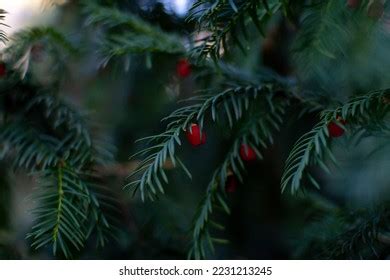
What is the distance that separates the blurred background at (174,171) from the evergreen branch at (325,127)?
71 mm

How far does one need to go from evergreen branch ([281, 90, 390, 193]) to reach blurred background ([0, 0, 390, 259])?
7 centimetres

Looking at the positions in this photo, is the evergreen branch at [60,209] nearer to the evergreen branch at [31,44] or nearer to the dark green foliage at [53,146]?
the dark green foliage at [53,146]

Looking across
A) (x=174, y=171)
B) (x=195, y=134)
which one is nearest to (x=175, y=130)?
(x=195, y=134)

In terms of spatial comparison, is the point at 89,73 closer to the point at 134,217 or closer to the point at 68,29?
the point at 68,29

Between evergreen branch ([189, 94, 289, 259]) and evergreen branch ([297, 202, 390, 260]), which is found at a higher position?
evergreen branch ([189, 94, 289, 259])

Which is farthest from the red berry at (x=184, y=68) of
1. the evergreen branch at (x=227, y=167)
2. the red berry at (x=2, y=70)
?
the red berry at (x=2, y=70)

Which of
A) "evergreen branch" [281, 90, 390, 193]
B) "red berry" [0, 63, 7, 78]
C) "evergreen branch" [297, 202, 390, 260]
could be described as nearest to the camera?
"evergreen branch" [281, 90, 390, 193]

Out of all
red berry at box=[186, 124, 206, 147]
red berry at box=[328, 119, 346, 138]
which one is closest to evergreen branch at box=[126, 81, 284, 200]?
red berry at box=[186, 124, 206, 147]

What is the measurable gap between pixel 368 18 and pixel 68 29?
0.57m

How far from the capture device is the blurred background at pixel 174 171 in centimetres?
77

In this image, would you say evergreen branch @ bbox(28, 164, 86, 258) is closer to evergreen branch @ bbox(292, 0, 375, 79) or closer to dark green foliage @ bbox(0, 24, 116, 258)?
dark green foliage @ bbox(0, 24, 116, 258)

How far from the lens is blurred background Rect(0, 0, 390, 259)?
0.77 m
